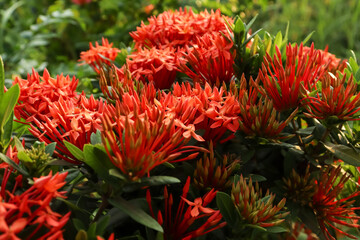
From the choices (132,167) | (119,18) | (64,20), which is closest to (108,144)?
(132,167)

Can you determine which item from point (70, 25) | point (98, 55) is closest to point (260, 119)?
point (98, 55)

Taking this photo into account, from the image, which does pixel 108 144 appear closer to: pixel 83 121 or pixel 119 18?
pixel 83 121

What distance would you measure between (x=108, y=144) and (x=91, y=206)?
0.66ft

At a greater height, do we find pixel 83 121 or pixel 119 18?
pixel 83 121

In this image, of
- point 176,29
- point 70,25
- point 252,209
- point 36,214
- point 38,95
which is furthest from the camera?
point 70,25

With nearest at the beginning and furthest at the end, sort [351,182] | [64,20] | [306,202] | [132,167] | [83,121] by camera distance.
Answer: [132,167], [83,121], [306,202], [351,182], [64,20]

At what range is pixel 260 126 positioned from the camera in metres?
0.63

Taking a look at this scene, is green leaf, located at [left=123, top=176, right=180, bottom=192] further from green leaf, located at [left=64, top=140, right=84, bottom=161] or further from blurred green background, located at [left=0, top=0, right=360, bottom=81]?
blurred green background, located at [left=0, top=0, right=360, bottom=81]

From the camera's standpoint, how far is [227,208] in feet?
1.93

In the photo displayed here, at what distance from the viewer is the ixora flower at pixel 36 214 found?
1.44 feet

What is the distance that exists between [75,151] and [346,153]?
0.45 m

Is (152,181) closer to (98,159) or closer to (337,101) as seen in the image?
(98,159)

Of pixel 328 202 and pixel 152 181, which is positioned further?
pixel 328 202

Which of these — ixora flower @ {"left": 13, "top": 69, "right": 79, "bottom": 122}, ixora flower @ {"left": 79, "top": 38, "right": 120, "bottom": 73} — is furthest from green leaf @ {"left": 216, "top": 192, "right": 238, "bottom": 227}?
ixora flower @ {"left": 79, "top": 38, "right": 120, "bottom": 73}
